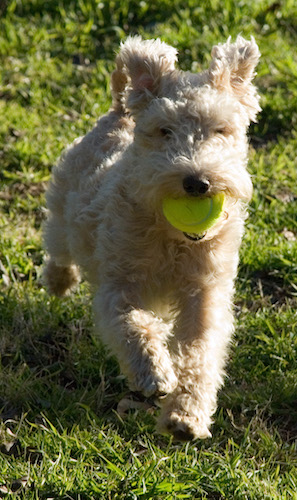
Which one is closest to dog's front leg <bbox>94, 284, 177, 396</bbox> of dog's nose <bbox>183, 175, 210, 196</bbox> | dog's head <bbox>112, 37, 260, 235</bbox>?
dog's head <bbox>112, 37, 260, 235</bbox>

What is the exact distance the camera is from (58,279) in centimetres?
627

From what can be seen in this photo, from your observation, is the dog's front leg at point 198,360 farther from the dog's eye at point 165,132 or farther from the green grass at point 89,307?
the dog's eye at point 165,132

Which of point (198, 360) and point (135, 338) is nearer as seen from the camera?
point (135, 338)

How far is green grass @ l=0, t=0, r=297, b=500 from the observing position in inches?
169

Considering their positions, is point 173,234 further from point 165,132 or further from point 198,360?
point 198,360

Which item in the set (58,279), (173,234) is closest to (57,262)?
(58,279)

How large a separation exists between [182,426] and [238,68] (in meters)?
2.14

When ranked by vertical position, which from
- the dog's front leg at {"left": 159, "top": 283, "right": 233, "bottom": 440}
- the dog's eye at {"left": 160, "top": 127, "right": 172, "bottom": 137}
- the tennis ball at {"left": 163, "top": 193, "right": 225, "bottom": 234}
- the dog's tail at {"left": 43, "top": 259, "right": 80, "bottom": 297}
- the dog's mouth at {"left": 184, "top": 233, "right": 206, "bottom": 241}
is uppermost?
the dog's eye at {"left": 160, "top": 127, "right": 172, "bottom": 137}

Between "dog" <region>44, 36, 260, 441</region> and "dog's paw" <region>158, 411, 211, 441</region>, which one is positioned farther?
"dog" <region>44, 36, 260, 441</region>

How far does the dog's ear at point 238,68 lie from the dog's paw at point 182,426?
1.86 metres

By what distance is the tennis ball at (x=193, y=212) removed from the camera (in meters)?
4.22

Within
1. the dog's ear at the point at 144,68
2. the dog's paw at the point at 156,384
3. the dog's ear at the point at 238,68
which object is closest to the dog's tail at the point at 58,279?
the dog's ear at the point at 144,68

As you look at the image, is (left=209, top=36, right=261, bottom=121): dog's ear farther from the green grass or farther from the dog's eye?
the green grass

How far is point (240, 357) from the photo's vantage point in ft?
17.9
